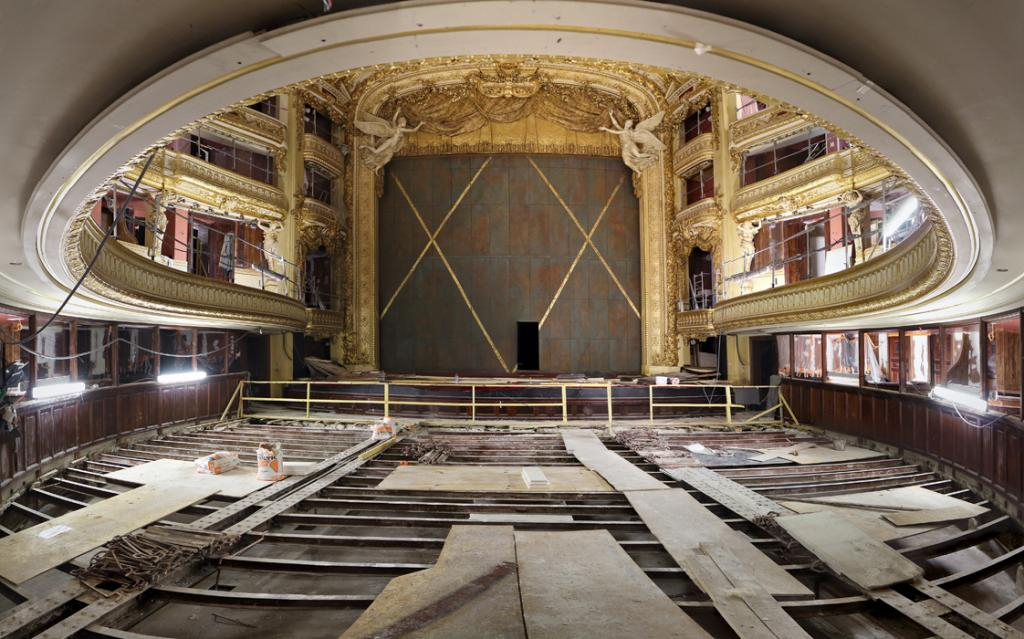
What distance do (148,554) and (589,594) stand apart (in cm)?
343

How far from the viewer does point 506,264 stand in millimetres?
16453

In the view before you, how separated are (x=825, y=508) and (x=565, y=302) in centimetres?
1159

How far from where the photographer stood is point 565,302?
53.7 feet

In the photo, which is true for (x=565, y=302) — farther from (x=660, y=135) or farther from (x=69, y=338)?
(x=69, y=338)

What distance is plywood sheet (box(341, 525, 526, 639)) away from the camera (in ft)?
9.65

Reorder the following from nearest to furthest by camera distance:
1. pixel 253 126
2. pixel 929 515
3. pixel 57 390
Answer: pixel 929 515
pixel 57 390
pixel 253 126

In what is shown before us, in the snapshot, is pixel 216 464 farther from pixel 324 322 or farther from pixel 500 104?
pixel 500 104

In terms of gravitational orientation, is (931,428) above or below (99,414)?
below

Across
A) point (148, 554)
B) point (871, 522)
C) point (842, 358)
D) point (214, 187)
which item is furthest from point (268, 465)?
point (842, 358)

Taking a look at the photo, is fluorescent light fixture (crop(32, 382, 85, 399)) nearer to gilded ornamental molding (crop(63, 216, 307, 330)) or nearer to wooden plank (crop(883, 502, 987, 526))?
gilded ornamental molding (crop(63, 216, 307, 330))

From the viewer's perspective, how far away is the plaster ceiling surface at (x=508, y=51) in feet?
5.67

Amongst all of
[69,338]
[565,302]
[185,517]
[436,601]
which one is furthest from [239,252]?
[436,601]

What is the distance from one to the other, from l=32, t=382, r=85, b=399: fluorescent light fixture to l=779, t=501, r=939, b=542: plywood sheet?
391 inches

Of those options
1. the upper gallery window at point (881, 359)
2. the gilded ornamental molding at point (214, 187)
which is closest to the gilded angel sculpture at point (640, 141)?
the upper gallery window at point (881, 359)
